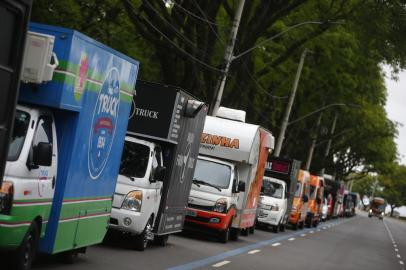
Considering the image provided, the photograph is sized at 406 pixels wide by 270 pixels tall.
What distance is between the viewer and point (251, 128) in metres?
23.5

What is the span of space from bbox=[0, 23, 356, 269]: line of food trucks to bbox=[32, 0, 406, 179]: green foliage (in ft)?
23.9

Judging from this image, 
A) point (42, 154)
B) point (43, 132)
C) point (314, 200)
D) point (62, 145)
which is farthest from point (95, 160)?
point (314, 200)

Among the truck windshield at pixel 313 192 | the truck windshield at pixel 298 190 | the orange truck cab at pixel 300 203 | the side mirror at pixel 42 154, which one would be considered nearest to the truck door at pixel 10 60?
the side mirror at pixel 42 154

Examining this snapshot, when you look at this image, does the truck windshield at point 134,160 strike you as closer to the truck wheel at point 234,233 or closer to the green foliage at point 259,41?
the truck wheel at point 234,233

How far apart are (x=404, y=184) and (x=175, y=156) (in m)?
163

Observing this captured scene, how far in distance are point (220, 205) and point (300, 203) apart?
56.0ft

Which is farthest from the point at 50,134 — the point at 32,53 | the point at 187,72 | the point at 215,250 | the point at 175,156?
the point at 187,72

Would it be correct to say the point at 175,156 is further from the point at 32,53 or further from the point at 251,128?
the point at 32,53

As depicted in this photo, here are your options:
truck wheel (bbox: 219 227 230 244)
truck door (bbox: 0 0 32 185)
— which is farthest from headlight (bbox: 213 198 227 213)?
truck door (bbox: 0 0 32 185)

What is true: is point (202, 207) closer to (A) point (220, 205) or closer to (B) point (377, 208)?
(A) point (220, 205)

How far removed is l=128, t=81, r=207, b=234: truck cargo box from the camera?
1669 cm

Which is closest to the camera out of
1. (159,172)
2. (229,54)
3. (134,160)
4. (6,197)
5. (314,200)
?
(6,197)

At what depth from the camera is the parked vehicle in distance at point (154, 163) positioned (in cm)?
1561

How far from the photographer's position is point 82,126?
11.2 m
